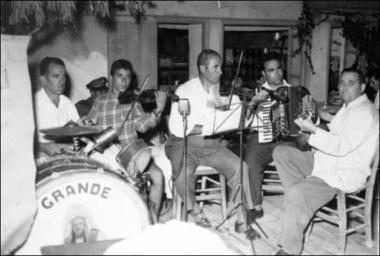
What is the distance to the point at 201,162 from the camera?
453 cm

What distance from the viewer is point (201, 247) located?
2.48 metres

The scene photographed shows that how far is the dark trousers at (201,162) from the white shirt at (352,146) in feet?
2.85

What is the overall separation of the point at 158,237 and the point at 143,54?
435 cm

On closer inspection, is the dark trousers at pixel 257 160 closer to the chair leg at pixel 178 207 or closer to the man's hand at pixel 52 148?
the chair leg at pixel 178 207

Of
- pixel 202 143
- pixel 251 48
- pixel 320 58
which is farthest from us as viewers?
pixel 251 48

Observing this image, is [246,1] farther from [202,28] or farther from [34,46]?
[34,46]

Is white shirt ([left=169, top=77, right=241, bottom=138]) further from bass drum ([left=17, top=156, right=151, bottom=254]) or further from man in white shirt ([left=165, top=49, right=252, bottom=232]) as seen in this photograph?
bass drum ([left=17, top=156, right=151, bottom=254])

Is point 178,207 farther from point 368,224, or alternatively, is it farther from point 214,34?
point 214,34

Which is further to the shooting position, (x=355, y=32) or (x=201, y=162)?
(x=355, y=32)

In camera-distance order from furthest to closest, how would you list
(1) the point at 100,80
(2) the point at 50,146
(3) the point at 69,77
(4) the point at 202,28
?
(4) the point at 202,28, (3) the point at 69,77, (1) the point at 100,80, (2) the point at 50,146

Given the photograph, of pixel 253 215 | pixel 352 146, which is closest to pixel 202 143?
pixel 253 215

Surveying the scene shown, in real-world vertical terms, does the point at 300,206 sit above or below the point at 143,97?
below

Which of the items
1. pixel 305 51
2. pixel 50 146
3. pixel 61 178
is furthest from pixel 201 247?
pixel 305 51

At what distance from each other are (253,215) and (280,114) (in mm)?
1148
